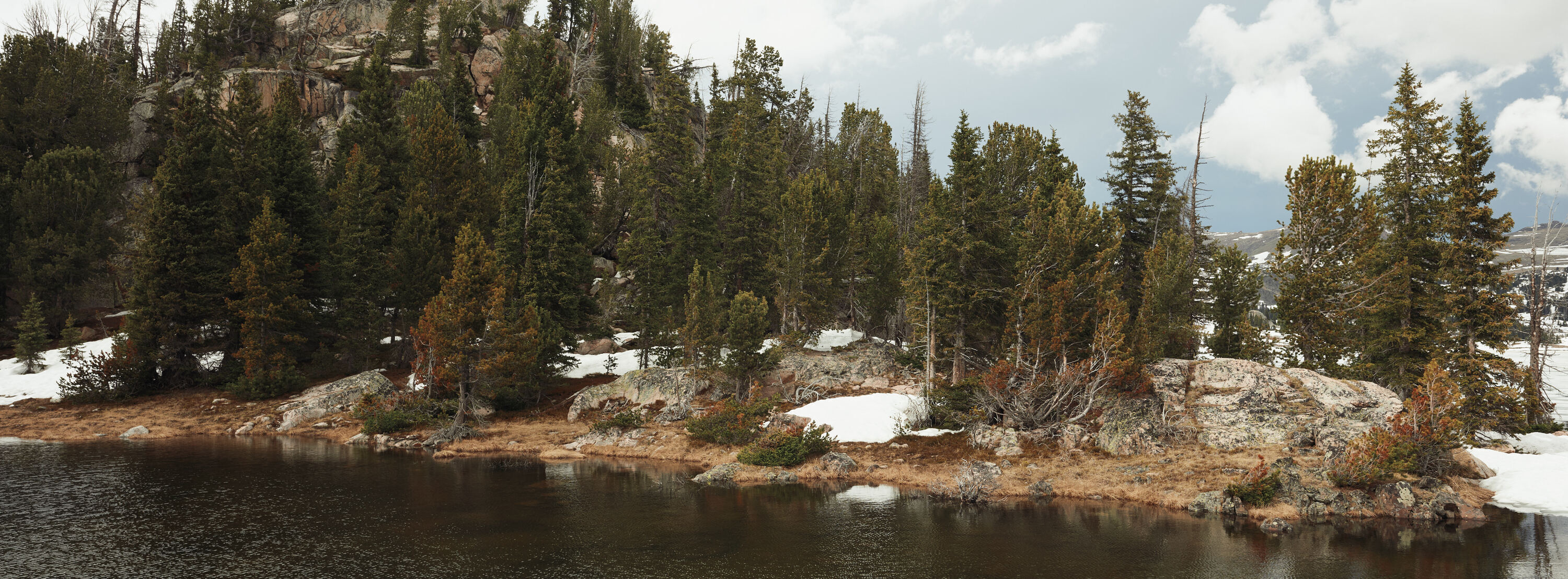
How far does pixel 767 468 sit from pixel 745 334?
857cm

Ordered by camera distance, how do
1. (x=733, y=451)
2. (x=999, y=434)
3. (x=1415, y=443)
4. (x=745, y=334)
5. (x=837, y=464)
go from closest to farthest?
(x=1415, y=443) < (x=837, y=464) < (x=999, y=434) < (x=733, y=451) < (x=745, y=334)

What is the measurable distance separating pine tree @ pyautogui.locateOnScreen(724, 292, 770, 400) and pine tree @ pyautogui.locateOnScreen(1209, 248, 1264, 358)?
83.9 feet

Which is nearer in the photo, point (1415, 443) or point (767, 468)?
point (1415, 443)

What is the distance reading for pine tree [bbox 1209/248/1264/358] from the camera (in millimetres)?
38188

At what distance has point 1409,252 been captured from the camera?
3475 cm

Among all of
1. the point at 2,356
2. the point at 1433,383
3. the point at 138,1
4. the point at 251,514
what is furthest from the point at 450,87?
the point at 1433,383

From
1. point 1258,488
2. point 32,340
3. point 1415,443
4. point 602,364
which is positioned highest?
point 32,340

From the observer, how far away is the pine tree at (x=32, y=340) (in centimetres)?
4209

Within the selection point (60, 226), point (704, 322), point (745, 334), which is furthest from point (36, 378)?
point (745, 334)

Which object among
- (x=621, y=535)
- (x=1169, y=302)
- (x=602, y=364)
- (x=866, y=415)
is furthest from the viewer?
(x=602, y=364)

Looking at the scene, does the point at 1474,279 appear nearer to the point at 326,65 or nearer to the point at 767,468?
the point at 767,468

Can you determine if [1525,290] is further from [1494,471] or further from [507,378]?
[507,378]

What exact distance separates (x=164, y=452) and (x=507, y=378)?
14813 mm

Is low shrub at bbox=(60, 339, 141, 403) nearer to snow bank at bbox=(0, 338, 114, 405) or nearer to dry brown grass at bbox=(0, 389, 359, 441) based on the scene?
dry brown grass at bbox=(0, 389, 359, 441)
